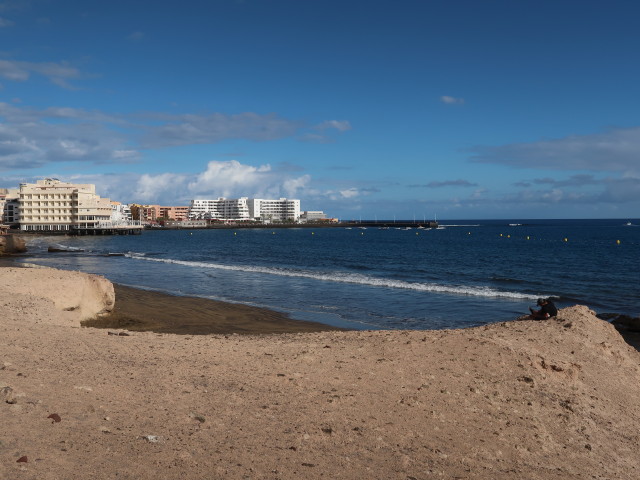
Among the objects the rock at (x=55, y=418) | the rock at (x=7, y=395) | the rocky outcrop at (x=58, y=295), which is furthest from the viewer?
the rocky outcrop at (x=58, y=295)

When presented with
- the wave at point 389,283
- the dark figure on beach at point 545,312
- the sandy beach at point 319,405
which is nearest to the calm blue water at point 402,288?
the wave at point 389,283

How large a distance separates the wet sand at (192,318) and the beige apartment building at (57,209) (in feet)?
398

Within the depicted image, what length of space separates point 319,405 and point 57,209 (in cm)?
14807

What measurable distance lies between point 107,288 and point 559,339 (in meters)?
13.5

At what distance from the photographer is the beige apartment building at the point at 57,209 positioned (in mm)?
135000

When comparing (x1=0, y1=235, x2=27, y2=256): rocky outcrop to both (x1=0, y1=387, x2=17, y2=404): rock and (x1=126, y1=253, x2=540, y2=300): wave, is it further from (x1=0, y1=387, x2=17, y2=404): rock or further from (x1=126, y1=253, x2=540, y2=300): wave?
(x1=0, y1=387, x2=17, y2=404): rock

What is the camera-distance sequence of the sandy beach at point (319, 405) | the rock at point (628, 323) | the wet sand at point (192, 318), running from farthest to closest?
the rock at point (628, 323) → the wet sand at point (192, 318) → the sandy beach at point (319, 405)

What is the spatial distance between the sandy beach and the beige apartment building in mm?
135528

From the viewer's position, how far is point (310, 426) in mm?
6719

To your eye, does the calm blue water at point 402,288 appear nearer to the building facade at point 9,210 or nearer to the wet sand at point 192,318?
the wet sand at point 192,318

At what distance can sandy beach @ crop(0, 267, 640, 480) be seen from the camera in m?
5.61

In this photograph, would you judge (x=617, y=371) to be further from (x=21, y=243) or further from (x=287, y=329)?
(x=21, y=243)

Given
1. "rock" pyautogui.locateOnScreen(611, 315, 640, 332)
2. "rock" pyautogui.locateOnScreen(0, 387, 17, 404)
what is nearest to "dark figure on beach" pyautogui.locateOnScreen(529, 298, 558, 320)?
"rock" pyautogui.locateOnScreen(611, 315, 640, 332)

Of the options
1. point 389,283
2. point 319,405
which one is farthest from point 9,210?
point 319,405
